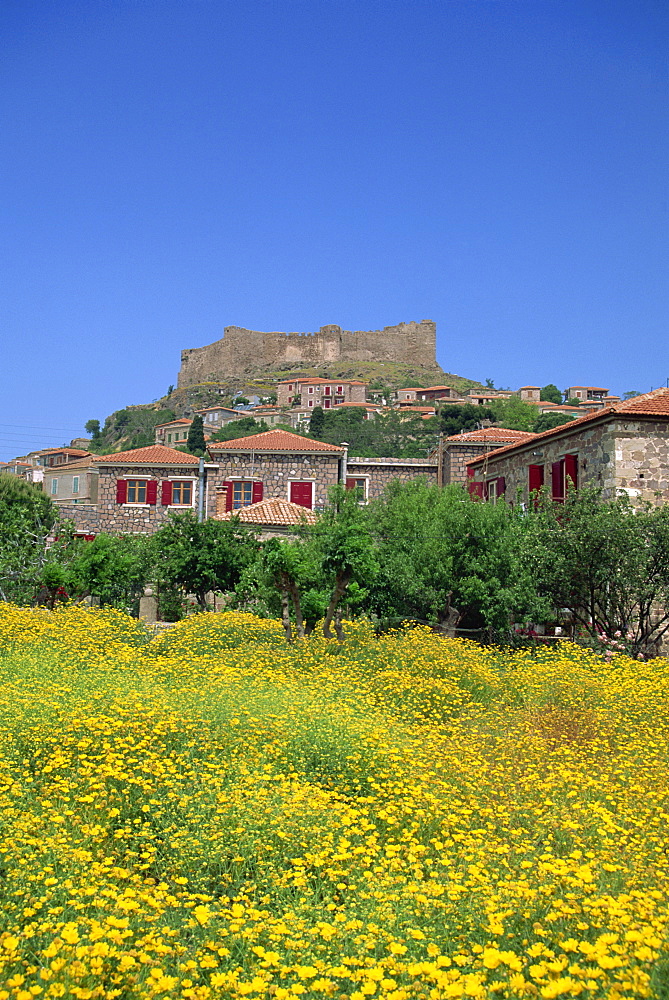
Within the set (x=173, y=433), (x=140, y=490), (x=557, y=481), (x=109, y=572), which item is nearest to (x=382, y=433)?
(x=173, y=433)

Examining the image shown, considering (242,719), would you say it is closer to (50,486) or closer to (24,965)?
(24,965)

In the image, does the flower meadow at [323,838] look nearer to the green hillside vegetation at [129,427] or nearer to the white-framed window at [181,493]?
the white-framed window at [181,493]

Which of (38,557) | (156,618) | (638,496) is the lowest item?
(156,618)

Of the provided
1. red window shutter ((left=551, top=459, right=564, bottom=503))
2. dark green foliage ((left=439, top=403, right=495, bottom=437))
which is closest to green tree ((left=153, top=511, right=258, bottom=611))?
red window shutter ((left=551, top=459, right=564, bottom=503))

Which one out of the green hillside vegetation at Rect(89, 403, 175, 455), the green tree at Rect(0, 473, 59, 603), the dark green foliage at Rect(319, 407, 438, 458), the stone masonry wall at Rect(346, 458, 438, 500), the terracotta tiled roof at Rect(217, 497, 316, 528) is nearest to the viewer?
the green tree at Rect(0, 473, 59, 603)

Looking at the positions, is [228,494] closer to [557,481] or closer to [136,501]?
[136,501]

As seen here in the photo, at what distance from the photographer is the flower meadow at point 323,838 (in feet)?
11.8

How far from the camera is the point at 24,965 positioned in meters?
3.71

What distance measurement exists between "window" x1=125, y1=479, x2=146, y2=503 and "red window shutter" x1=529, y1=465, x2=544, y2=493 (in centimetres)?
1912

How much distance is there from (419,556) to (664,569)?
15.8 feet

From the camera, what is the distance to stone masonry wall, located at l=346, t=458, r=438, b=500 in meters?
35.7

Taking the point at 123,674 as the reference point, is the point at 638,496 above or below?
above

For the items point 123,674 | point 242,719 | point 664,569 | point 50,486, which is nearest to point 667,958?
point 242,719

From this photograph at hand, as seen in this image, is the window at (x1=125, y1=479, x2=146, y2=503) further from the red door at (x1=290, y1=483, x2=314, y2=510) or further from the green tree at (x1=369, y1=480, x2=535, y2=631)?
the green tree at (x1=369, y1=480, x2=535, y2=631)
